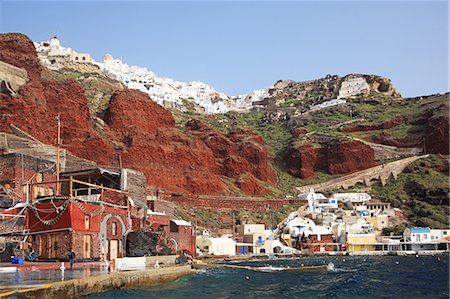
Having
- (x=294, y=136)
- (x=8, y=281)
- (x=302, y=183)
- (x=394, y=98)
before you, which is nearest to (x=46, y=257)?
(x=8, y=281)

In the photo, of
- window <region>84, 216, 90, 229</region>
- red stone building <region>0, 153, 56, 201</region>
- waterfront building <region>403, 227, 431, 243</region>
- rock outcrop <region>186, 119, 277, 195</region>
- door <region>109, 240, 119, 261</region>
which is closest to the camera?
window <region>84, 216, 90, 229</region>

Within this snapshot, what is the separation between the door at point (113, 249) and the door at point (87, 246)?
7.39ft

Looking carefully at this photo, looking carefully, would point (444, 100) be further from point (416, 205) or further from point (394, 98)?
point (416, 205)

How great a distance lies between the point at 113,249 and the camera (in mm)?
30250

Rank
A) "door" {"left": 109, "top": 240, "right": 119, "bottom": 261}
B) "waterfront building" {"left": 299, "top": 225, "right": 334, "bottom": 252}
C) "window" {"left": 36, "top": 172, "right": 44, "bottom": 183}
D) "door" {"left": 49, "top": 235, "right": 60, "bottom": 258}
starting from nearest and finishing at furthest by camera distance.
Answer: "door" {"left": 49, "top": 235, "right": 60, "bottom": 258}
"door" {"left": 109, "top": 240, "right": 119, "bottom": 261}
"window" {"left": 36, "top": 172, "right": 44, "bottom": 183}
"waterfront building" {"left": 299, "top": 225, "right": 334, "bottom": 252}

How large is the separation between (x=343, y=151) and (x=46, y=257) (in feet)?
271

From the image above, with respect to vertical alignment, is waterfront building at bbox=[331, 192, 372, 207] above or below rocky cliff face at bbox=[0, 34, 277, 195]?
below

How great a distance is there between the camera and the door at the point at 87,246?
2714cm

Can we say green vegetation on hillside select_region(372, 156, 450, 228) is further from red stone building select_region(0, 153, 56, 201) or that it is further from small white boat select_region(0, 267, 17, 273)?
small white boat select_region(0, 267, 17, 273)

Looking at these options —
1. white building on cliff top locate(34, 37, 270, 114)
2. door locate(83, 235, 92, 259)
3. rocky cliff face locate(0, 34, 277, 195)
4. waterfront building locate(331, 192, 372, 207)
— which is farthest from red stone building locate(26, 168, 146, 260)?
white building on cliff top locate(34, 37, 270, 114)

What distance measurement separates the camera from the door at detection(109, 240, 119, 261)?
29.8 m

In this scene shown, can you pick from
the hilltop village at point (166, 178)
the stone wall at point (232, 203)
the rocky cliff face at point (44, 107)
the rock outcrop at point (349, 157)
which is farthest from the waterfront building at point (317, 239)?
the rock outcrop at point (349, 157)

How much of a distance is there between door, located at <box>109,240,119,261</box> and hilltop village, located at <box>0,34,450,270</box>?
8 centimetres

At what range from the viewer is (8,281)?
17.7 meters
